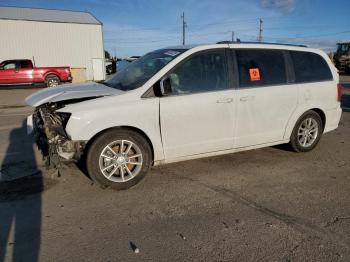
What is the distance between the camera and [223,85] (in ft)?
14.4

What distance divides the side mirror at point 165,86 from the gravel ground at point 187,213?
1.20 metres

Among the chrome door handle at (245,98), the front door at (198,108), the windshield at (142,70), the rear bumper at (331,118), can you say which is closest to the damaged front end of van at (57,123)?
the windshield at (142,70)

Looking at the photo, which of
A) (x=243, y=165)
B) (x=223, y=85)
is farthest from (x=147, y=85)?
(x=243, y=165)

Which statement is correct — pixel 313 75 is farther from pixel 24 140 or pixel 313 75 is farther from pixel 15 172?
pixel 24 140

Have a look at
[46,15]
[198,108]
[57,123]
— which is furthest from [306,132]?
[46,15]

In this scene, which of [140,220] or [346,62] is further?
[346,62]

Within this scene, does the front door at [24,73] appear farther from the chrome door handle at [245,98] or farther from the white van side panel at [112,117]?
the chrome door handle at [245,98]

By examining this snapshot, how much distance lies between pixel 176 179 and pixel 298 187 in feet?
5.24

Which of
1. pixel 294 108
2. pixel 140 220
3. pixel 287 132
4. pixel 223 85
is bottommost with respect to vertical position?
pixel 140 220

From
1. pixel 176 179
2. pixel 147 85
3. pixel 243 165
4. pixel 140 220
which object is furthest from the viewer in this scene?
pixel 243 165

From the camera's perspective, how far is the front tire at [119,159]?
12.7ft

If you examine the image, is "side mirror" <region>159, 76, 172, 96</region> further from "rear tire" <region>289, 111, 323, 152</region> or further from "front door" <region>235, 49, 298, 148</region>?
"rear tire" <region>289, 111, 323, 152</region>

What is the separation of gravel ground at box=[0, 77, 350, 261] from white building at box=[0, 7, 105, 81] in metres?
26.2

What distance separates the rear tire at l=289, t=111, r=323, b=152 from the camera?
17.3ft
